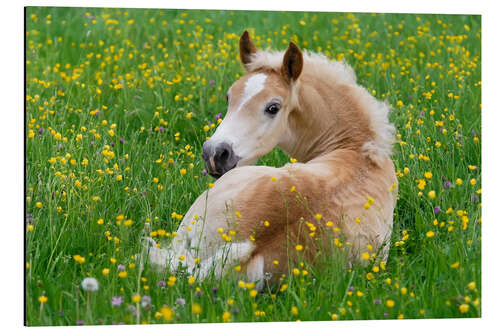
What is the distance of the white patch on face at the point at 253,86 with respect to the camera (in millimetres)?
3996

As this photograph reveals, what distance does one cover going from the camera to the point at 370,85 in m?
4.91

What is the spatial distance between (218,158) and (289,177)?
17.9 inches

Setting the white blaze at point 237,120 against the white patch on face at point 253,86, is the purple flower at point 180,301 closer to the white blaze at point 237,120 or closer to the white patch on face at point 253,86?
the white blaze at point 237,120

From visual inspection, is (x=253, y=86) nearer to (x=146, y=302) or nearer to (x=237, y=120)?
(x=237, y=120)

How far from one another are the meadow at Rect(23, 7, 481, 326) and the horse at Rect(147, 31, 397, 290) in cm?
12

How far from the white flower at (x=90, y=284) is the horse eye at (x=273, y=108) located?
142 cm

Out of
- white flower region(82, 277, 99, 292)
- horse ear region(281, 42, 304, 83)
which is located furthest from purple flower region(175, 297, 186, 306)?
horse ear region(281, 42, 304, 83)

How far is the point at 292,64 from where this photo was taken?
410 cm

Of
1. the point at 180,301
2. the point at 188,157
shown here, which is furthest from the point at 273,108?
the point at 180,301

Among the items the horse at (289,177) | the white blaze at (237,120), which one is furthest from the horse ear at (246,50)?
the white blaze at (237,120)

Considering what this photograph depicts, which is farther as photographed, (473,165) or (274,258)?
(473,165)
